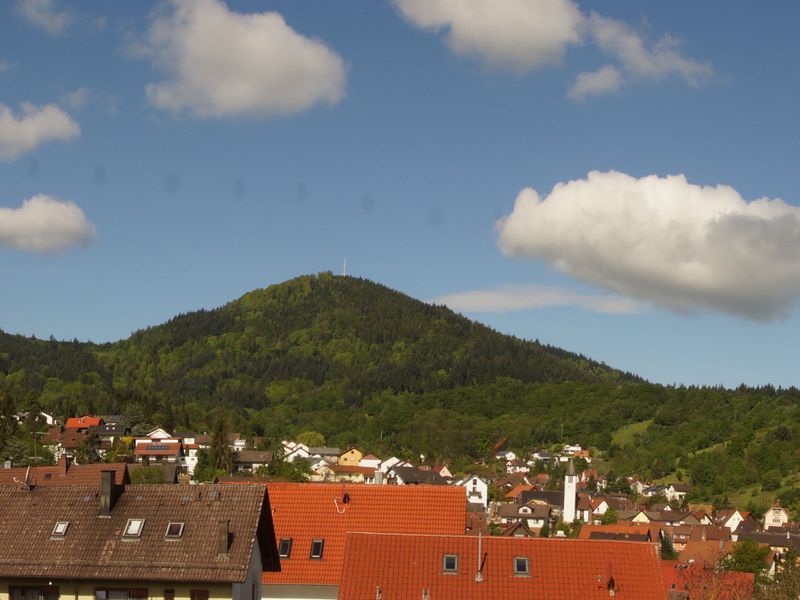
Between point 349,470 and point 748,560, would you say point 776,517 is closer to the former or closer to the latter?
point 349,470

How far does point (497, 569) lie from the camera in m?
29.8

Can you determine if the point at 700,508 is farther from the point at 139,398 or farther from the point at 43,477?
the point at 43,477

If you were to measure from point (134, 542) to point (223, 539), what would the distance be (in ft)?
7.65

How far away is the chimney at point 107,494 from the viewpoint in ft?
87.9

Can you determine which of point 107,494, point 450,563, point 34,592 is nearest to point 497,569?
point 450,563

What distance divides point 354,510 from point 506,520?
87.5m

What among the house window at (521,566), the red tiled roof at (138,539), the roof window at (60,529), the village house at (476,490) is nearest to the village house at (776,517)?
the village house at (476,490)

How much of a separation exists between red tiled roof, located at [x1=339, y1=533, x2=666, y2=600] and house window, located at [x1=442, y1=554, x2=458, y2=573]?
0.37 feet

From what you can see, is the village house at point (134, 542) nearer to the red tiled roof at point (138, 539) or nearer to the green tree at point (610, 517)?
the red tiled roof at point (138, 539)

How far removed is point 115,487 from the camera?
27359 mm

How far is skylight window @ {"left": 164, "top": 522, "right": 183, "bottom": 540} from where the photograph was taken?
85.0 ft

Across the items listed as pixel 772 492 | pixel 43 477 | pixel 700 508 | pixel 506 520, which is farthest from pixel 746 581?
pixel 772 492

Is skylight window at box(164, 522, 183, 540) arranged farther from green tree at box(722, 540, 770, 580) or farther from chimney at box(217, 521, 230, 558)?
green tree at box(722, 540, 770, 580)

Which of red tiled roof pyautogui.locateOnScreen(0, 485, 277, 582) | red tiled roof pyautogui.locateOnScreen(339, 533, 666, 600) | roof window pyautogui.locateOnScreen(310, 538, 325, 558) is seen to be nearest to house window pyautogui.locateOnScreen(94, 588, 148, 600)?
red tiled roof pyautogui.locateOnScreen(0, 485, 277, 582)
